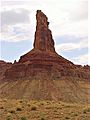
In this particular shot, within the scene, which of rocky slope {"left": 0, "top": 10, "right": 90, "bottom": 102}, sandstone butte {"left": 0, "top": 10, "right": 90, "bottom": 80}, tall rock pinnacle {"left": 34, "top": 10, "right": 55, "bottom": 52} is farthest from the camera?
tall rock pinnacle {"left": 34, "top": 10, "right": 55, "bottom": 52}

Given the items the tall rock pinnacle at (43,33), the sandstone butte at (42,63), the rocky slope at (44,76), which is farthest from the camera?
the tall rock pinnacle at (43,33)

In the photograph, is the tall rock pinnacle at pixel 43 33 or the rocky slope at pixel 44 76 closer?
the rocky slope at pixel 44 76

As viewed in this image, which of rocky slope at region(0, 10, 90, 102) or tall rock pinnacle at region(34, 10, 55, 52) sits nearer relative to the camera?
rocky slope at region(0, 10, 90, 102)

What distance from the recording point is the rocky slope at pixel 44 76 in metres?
119

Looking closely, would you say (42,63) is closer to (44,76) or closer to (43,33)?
(44,76)

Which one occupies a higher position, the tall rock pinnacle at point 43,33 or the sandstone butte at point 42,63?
the tall rock pinnacle at point 43,33

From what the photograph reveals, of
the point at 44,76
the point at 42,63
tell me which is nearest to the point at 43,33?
the point at 42,63

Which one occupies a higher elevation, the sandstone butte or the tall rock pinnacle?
the tall rock pinnacle

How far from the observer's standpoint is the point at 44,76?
12925 centimetres

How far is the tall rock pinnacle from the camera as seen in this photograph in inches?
5906

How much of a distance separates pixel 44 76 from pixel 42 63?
312 inches

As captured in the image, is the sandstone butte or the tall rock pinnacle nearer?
the sandstone butte

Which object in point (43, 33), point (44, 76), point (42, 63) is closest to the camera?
point (44, 76)

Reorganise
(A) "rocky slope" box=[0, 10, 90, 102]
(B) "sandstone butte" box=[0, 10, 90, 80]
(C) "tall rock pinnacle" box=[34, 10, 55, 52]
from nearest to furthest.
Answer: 1. (A) "rocky slope" box=[0, 10, 90, 102]
2. (B) "sandstone butte" box=[0, 10, 90, 80]
3. (C) "tall rock pinnacle" box=[34, 10, 55, 52]
